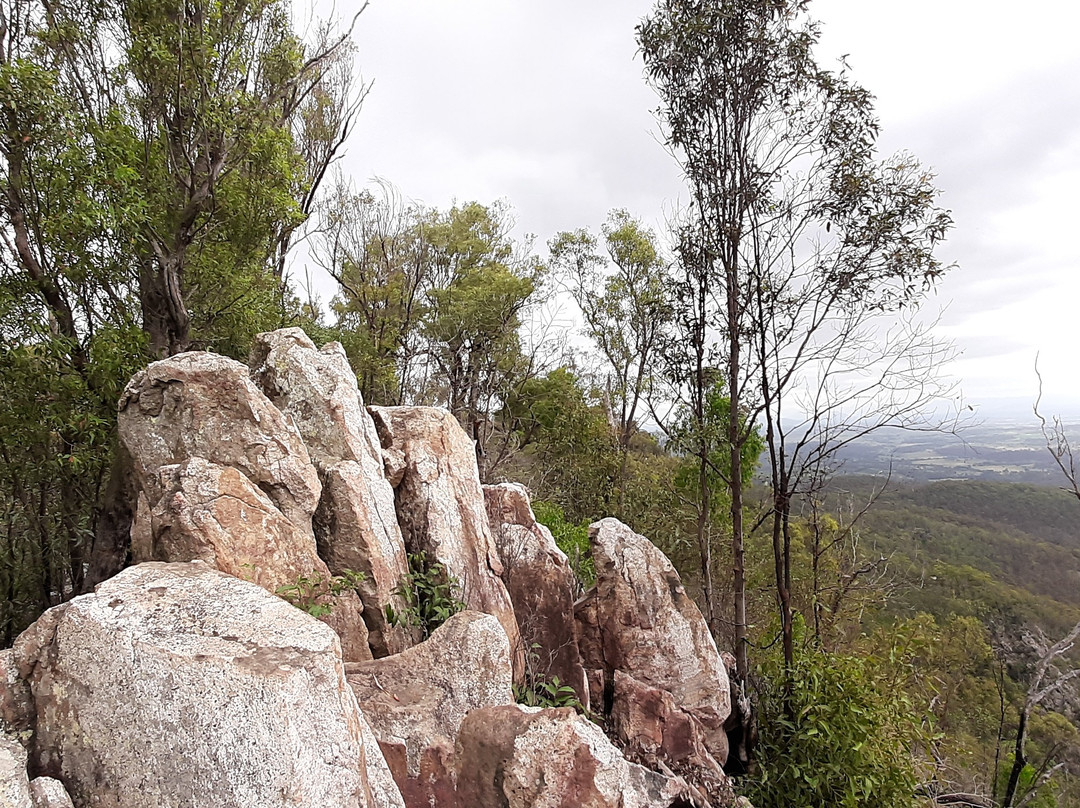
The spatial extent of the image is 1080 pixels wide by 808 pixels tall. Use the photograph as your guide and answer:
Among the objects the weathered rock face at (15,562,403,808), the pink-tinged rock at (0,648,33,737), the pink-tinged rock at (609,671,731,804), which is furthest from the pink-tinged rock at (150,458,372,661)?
the pink-tinged rock at (609,671,731,804)

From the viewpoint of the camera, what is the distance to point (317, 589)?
5.22m

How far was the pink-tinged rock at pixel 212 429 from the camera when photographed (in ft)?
18.0

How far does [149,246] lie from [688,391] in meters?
8.41

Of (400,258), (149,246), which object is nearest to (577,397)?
(400,258)

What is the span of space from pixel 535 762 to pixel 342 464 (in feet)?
12.5

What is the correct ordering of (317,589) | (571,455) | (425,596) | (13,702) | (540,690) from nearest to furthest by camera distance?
(13,702) < (317,589) < (425,596) < (540,690) < (571,455)

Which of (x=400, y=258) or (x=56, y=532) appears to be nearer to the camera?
(x=56, y=532)

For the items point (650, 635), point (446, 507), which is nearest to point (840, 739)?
point (650, 635)

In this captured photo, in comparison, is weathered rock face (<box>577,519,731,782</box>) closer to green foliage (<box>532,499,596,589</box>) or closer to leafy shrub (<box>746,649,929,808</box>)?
leafy shrub (<box>746,649,929,808</box>)

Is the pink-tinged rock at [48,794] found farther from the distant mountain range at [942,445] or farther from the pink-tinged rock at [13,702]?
the distant mountain range at [942,445]

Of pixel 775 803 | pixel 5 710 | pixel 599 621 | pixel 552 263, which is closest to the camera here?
pixel 5 710

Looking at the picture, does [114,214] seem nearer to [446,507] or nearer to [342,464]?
[342,464]

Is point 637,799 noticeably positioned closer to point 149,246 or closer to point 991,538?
point 149,246

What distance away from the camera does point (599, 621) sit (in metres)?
8.07
